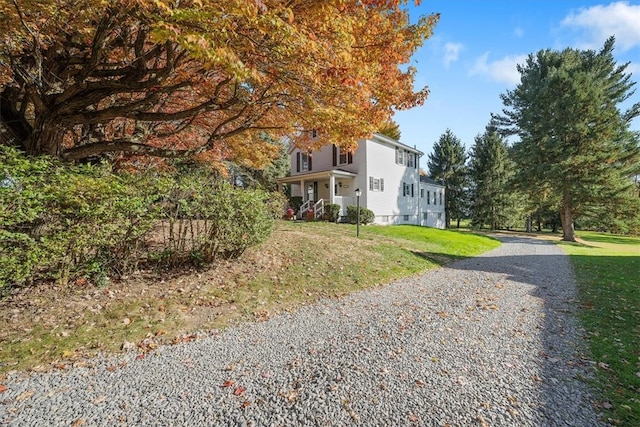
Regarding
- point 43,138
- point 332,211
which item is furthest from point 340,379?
point 332,211

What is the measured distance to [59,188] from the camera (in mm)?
4215

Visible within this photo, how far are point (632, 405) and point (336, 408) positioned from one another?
9.09 ft

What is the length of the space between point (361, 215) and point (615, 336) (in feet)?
48.9

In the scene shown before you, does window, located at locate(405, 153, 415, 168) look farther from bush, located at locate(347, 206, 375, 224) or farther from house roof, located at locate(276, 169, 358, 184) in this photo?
bush, located at locate(347, 206, 375, 224)

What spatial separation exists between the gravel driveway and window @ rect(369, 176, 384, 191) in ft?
51.9

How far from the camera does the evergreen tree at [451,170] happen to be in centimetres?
3669

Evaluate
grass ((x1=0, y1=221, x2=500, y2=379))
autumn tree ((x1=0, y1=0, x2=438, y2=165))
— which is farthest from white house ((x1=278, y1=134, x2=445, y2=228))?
grass ((x1=0, y1=221, x2=500, y2=379))

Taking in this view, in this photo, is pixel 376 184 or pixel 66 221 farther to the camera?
pixel 376 184

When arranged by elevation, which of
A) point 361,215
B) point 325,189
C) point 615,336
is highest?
point 325,189

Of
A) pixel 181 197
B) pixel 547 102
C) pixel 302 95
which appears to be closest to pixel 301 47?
pixel 302 95

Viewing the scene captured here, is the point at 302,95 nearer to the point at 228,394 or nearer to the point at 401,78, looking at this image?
the point at 401,78

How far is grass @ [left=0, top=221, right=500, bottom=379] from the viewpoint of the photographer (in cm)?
365

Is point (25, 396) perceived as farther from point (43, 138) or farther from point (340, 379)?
point (43, 138)

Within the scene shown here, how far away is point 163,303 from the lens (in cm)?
479
